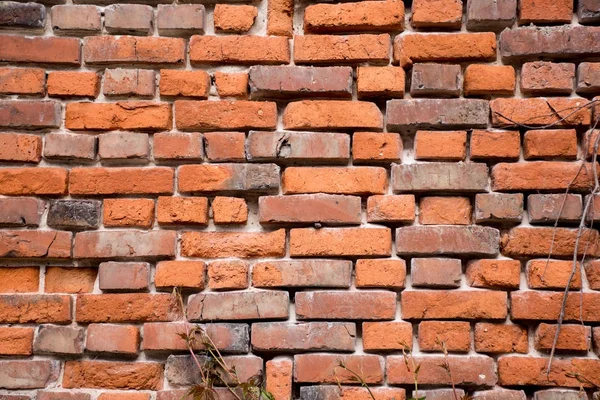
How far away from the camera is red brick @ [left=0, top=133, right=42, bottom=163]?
1832 millimetres

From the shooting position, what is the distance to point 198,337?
1.77m

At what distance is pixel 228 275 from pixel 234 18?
801 millimetres

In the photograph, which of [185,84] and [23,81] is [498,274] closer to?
[185,84]

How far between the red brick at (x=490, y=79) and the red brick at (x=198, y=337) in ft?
3.30

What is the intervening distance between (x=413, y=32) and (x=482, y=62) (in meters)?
0.23

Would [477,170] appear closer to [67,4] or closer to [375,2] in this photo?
[375,2]

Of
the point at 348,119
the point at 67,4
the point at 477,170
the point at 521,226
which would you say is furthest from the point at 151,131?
the point at 521,226

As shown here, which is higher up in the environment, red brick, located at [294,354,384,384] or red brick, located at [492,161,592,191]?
red brick, located at [492,161,592,191]

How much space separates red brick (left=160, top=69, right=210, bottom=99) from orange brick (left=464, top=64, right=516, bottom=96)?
817mm

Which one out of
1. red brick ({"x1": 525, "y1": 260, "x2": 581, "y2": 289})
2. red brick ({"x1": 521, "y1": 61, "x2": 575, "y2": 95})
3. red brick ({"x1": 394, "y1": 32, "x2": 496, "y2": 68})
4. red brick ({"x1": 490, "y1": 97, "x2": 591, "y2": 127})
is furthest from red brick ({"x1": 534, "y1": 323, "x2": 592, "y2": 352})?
red brick ({"x1": 394, "y1": 32, "x2": 496, "y2": 68})

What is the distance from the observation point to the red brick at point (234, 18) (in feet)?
6.11

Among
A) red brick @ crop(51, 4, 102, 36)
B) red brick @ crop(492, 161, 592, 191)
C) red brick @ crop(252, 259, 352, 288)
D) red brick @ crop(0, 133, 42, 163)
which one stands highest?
red brick @ crop(51, 4, 102, 36)

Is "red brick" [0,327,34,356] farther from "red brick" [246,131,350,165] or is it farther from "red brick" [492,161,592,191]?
"red brick" [492,161,592,191]

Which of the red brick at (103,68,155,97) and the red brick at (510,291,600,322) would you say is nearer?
the red brick at (510,291,600,322)
